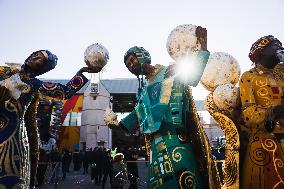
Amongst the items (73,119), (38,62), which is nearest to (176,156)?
(38,62)

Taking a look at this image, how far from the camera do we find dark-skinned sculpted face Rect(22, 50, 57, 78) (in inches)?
125

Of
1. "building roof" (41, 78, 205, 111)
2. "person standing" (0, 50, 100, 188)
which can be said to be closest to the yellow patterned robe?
"person standing" (0, 50, 100, 188)

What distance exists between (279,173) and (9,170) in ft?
7.85

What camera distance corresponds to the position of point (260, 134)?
3.01 m

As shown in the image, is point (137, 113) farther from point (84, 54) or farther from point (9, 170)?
point (9, 170)

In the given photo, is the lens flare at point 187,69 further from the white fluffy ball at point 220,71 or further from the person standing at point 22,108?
the person standing at point 22,108

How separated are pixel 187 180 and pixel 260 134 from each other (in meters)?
1.00

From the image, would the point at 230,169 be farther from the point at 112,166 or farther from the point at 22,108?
the point at 112,166

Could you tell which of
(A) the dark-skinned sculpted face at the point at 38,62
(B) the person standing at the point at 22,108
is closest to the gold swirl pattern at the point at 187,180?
(B) the person standing at the point at 22,108

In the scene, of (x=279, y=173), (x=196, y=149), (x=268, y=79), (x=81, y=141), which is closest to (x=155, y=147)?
(x=196, y=149)

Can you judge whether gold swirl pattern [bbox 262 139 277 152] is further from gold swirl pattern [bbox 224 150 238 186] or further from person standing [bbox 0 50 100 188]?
person standing [bbox 0 50 100 188]

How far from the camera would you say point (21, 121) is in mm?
2945

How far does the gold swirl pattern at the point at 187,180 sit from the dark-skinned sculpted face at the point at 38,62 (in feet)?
5.78

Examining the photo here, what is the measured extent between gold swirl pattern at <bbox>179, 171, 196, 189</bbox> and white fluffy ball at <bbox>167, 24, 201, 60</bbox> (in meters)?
1.03
